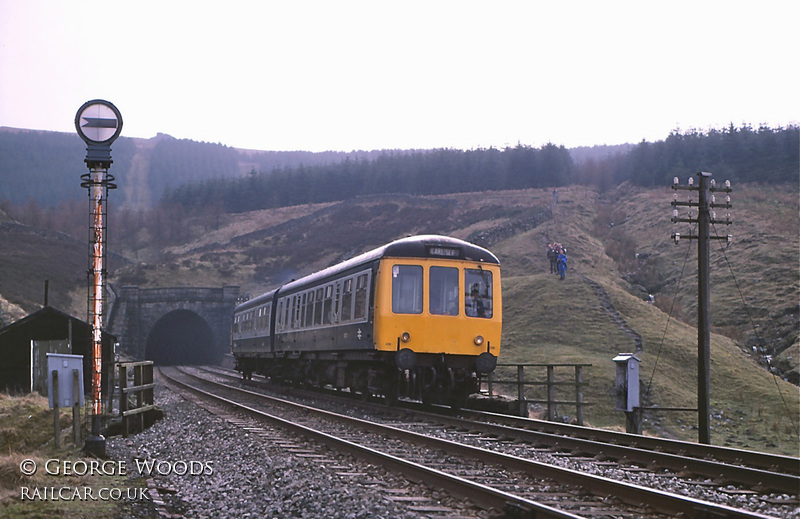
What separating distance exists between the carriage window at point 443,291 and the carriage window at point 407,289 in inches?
10.5

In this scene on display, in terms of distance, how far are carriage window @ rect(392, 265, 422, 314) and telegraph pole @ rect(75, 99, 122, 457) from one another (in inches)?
243

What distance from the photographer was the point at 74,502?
7918mm

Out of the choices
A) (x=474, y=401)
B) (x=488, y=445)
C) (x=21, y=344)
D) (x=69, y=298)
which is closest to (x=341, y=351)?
(x=474, y=401)

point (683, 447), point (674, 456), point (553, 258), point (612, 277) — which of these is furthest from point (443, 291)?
point (612, 277)

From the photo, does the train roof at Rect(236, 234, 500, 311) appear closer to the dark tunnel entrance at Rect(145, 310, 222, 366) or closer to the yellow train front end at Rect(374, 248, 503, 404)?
the yellow train front end at Rect(374, 248, 503, 404)

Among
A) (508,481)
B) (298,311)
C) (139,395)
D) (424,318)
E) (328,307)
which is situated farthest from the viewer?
(298,311)

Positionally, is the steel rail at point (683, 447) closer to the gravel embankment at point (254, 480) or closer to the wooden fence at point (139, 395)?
the gravel embankment at point (254, 480)

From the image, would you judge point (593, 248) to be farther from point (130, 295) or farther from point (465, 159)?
point (465, 159)

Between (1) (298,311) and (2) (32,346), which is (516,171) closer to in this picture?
(2) (32,346)

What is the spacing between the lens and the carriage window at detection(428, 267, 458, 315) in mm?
16969

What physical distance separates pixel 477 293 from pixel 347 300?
3.29 metres

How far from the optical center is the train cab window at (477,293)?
17.2m

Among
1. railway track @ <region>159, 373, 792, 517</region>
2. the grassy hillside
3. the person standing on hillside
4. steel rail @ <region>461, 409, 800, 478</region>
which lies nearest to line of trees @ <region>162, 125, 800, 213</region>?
the grassy hillside

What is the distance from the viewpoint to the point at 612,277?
49188 mm
